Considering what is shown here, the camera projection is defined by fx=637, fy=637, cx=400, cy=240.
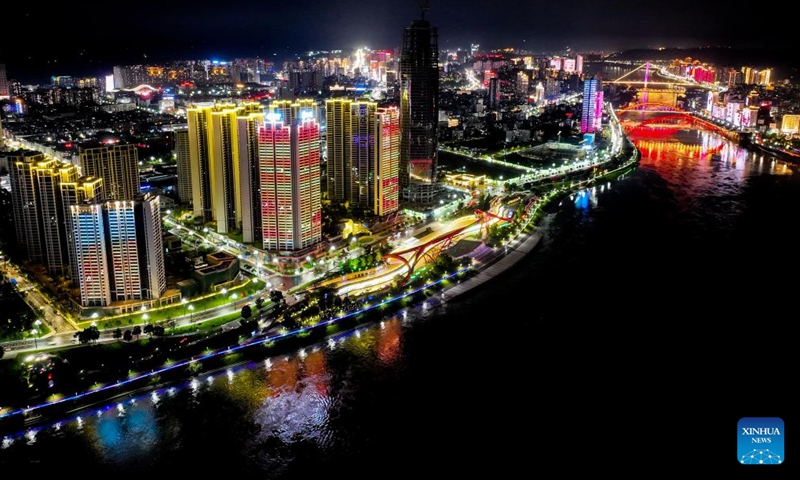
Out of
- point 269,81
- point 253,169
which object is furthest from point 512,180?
point 269,81

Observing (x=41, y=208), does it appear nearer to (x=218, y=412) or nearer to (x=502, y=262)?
(x=218, y=412)

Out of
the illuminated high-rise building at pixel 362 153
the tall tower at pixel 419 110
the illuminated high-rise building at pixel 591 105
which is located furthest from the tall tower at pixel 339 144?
the illuminated high-rise building at pixel 591 105

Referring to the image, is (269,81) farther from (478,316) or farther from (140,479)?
(140,479)

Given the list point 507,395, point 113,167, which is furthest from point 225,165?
point 507,395

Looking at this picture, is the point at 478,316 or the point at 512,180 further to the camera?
the point at 512,180

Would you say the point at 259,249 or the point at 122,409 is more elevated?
the point at 259,249

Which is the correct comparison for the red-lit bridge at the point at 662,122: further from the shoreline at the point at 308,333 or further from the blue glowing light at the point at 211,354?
the blue glowing light at the point at 211,354

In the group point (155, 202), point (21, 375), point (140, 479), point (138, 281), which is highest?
point (155, 202)

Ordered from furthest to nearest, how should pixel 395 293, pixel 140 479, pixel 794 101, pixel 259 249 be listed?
1. pixel 794 101
2. pixel 259 249
3. pixel 395 293
4. pixel 140 479
